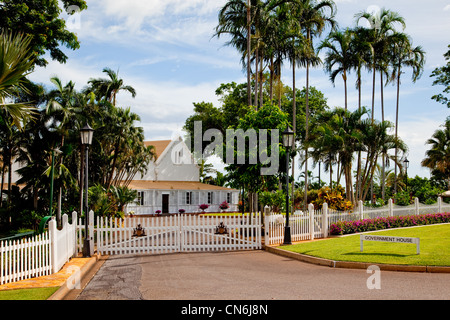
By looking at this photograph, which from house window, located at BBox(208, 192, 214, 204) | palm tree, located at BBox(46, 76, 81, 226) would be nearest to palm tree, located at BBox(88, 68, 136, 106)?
palm tree, located at BBox(46, 76, 81, 226)

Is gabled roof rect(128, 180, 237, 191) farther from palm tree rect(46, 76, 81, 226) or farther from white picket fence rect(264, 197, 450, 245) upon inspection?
white picket fence rect(264, 197, 450, 245)

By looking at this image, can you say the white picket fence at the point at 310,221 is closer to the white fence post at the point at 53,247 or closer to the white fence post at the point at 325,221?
the white fence post at the point at 325,221

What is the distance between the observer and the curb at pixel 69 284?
28.2ft

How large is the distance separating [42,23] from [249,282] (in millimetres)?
17106

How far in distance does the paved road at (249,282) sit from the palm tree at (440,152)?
120 ft

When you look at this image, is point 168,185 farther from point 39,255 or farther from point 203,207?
point 39,255

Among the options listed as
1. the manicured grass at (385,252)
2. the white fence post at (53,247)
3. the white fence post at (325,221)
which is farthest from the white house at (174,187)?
the white fence post at (53,247)

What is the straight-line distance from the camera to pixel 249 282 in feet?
33.1

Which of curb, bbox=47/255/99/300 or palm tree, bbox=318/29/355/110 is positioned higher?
palm tree, bbox=318/29/355/110

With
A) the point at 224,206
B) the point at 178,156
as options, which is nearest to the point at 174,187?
the point at 178,156

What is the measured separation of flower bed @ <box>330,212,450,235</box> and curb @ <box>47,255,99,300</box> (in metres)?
12.1

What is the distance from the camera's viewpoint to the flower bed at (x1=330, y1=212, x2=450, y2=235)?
69.2 ft

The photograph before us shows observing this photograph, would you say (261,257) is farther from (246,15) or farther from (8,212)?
(8,212)
